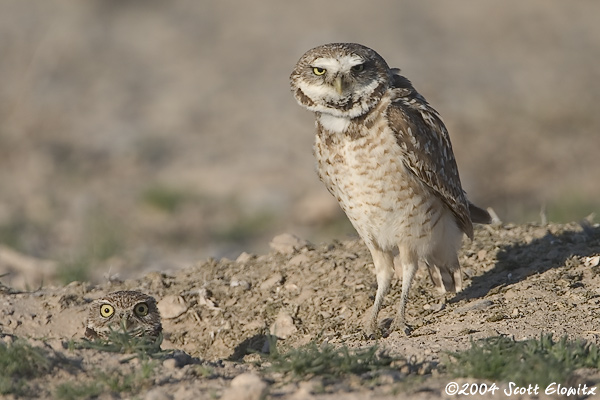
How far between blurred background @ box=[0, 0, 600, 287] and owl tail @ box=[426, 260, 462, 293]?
9.41 feet

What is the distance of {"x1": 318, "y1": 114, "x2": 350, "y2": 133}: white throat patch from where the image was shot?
19.4 feet

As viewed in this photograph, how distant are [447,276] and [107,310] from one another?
7.88 feet

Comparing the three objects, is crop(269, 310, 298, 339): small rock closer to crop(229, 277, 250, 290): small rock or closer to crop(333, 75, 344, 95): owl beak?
crop(229, 277, 250, 290): small rock

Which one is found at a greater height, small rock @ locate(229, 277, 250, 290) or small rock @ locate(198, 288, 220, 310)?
small rock @ locate(229, 277, 250, 290)

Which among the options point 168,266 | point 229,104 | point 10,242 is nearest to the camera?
point 168,266

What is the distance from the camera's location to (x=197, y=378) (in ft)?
15.2

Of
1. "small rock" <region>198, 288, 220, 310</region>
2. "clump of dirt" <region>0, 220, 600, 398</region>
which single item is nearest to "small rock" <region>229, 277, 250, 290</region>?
"clump of dirt" <region>0, 220, 600, 398</region>

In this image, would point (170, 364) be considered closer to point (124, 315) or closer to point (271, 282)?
point (124, 315)

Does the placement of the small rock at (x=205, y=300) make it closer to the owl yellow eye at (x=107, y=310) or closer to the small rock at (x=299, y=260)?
the small rock at (x=299, y=260)

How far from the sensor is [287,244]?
24.6 ft

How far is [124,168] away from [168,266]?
488 cm

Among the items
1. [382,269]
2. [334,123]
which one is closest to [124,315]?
[382,269]

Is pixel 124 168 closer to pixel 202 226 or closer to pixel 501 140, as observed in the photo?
pixel 202 226

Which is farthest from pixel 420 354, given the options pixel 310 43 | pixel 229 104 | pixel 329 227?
pixel 310 43
